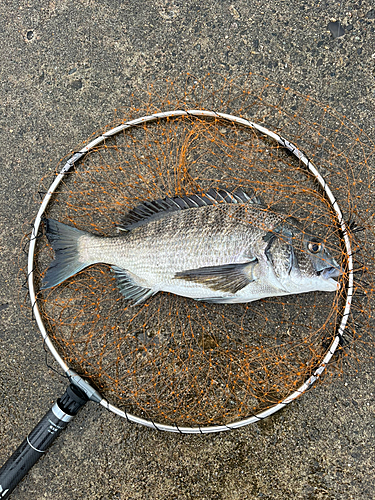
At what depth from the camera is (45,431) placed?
209 cm

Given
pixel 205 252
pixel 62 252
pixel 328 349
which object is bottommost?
pixel 328 349

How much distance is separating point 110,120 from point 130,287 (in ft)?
3.93

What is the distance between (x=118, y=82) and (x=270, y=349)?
214cm

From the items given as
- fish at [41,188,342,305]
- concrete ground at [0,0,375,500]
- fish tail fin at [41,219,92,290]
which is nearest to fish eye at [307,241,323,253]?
fish at [41,188,342,305]

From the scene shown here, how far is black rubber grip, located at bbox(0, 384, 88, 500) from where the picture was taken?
6.77ft

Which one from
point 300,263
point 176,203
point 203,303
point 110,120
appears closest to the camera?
point 300,263

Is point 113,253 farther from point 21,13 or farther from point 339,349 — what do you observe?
point 21,13

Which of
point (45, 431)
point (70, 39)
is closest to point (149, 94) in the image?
point (70, 39)

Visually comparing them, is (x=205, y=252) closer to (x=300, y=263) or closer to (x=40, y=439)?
(x=300, y=263)

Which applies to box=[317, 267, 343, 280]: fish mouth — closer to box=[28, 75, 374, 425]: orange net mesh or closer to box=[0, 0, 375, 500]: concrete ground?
box=[28, 75, 374, 425]: orange net mesh

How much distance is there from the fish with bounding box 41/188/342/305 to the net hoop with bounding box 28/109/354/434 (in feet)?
0.50

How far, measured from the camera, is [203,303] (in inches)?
87.5

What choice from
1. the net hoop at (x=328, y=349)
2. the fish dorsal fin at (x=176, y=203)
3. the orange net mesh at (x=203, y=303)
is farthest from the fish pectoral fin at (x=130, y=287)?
the net hoop at (x=328, y=349)

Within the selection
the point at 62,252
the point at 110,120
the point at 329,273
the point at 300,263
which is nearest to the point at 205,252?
the point at 300,263
